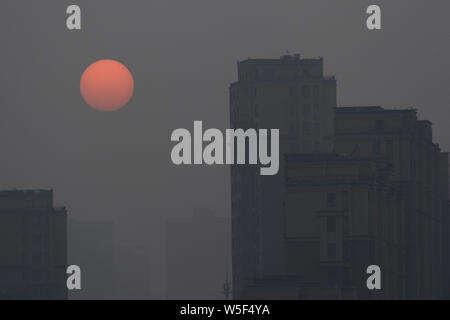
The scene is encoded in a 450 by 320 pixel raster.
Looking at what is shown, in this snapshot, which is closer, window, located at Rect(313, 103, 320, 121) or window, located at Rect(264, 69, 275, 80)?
window, located at Rect(264, 69, 275, 80)

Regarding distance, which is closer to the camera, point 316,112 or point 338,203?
point 338,203

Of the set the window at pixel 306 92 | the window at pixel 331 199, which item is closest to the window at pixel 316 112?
the window at pixel 306 92

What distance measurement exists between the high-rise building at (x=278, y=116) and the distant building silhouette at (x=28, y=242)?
25305 mm

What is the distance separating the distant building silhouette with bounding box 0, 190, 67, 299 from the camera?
193 meters

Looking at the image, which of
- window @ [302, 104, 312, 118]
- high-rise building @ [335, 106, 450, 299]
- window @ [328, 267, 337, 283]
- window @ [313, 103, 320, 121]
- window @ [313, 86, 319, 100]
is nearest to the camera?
window @ [328, 267, 337, 283]

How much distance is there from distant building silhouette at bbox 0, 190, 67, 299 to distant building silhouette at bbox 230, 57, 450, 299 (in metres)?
23.3

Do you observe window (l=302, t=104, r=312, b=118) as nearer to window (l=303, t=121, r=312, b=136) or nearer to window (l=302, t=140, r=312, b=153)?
window (l=303, t=121, r=312, b=136)

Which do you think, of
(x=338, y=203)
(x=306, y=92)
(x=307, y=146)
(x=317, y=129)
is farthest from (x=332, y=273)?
(x=307, y=146)

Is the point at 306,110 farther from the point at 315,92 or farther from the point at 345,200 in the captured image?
the point at 345,200

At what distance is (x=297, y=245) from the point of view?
13550cm

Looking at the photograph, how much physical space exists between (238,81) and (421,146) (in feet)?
80.1

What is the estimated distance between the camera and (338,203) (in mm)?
137625

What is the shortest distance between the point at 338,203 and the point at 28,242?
216ft

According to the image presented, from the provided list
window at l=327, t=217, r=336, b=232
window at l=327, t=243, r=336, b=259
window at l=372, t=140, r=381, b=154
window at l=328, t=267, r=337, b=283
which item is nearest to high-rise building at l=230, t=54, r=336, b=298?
window at l=372, t=140, r=381, b=154
